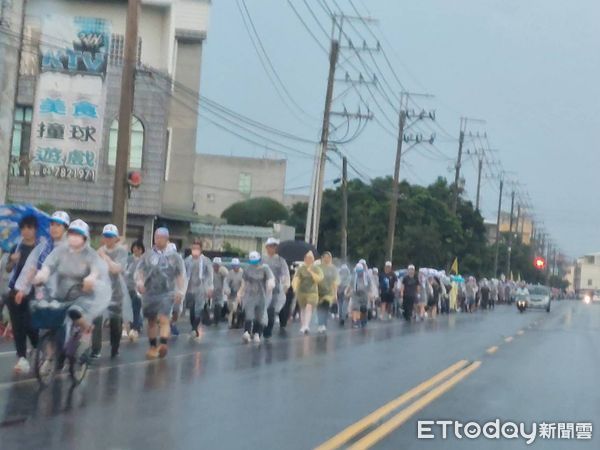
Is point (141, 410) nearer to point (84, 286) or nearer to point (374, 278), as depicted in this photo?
point (84, 286)

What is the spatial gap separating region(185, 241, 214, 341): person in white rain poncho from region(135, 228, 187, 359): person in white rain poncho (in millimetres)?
5034

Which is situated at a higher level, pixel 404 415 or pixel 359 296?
pixel 359 296

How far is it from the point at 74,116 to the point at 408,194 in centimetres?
3823

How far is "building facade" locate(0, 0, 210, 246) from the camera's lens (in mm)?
34875

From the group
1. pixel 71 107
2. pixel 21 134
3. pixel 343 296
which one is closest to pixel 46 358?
pixel 343 296

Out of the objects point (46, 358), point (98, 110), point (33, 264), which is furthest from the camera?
point (98, 110)

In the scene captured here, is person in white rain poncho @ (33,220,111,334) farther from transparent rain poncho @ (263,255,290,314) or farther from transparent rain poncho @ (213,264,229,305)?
transparent rain poncho @ (213,264,229,305)

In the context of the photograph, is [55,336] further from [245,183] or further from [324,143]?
[245,183]

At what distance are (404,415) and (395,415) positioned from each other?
0.11 meters

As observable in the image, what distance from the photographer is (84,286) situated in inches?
527

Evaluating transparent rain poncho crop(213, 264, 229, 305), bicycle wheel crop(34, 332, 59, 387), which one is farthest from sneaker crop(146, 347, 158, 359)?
transparent rain poncho crop(213, 264, 229, 305)

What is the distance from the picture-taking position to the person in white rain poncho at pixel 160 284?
709 inches

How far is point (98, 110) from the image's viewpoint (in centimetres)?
3447

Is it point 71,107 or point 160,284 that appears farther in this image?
point 71,107
